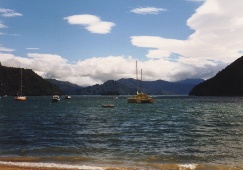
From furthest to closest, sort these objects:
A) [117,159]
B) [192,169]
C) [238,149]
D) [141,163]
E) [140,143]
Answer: [140,143], [238,149], [117,159], [141,163], [192,169]

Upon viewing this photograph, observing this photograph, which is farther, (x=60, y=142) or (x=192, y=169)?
(x=60, y=142)

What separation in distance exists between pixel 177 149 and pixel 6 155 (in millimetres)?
14547

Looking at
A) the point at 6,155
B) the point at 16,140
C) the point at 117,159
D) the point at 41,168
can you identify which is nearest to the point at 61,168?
the point at 41,168

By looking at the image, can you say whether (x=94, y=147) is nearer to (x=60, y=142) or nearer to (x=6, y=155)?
(x=60, y=142)

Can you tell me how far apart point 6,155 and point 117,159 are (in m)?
9.01

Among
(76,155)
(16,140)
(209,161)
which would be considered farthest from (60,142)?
(209,161)

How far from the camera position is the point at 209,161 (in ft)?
80.3

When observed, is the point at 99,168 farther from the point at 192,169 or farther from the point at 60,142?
the point at 60,142

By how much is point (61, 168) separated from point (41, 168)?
121 centimetres

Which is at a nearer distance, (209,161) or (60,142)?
(209,161)

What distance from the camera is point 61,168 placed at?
807 inches

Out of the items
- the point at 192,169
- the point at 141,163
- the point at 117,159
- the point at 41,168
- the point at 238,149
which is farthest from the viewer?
the point at 238,149

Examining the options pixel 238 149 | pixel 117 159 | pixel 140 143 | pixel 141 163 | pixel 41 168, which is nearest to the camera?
pixel 41 168

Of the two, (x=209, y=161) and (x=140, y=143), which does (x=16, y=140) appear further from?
(x=209, y=161)
